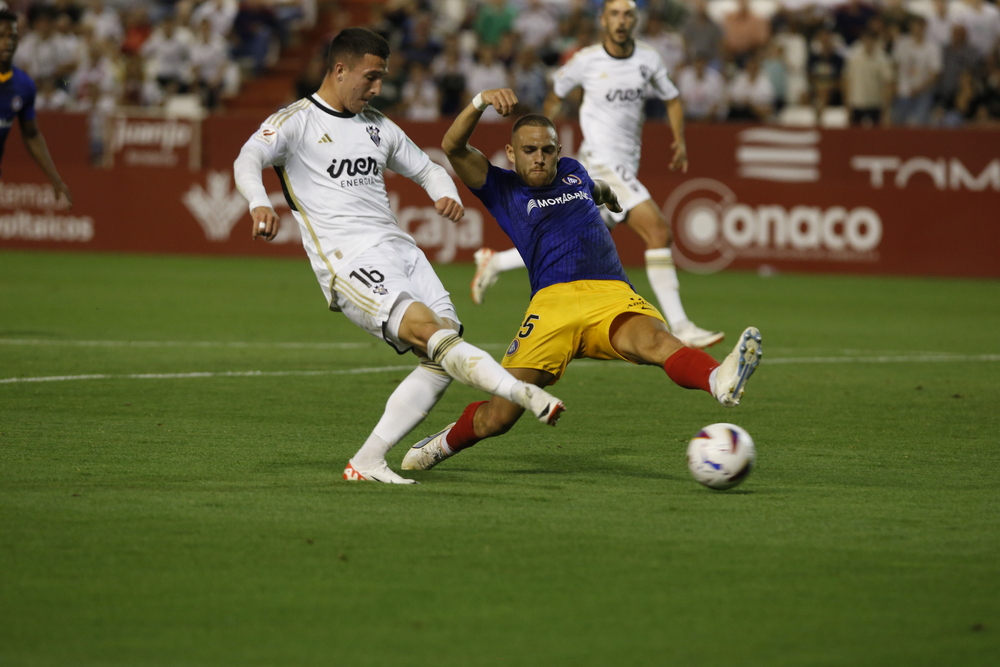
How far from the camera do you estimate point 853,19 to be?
2362cm

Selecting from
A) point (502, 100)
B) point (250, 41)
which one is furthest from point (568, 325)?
point (250, 41)

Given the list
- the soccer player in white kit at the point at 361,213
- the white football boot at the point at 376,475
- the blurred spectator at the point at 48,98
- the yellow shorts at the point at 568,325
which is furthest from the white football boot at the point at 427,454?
the blurred spectator at the point at 48,98

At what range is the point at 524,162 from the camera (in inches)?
274

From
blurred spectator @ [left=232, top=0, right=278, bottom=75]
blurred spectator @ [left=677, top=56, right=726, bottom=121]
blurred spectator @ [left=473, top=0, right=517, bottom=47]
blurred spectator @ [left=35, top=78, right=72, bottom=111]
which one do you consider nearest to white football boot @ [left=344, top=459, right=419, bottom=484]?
blurred spectator @ [left=677, top=56, right=726, bottom=121]

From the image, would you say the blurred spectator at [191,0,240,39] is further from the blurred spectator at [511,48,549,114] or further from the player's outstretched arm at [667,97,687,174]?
the player's outstretched arm at [667,97,687,174]

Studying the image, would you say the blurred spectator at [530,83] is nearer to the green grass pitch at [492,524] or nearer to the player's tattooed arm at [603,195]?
the green grass pitch at [492,524]

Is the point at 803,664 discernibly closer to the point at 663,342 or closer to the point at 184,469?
the point at 663,342

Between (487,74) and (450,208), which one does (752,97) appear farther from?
(450,208)

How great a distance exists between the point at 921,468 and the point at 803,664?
329cm

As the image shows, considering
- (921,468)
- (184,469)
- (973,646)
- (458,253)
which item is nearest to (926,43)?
(458,253)

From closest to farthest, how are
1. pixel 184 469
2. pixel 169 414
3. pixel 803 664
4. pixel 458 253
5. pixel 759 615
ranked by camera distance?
pixel 803 664 → pixel 759 615 → pixel 184 469 → pixel 169 414 → pixel 458 253

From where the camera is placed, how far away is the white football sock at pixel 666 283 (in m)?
11.2

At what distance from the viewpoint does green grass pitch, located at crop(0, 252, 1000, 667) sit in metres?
4.08

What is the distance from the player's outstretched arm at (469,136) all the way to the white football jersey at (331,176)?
14.5 inches
